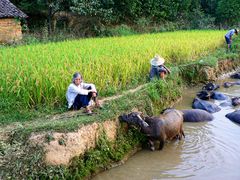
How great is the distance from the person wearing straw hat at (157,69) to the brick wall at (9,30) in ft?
26.8

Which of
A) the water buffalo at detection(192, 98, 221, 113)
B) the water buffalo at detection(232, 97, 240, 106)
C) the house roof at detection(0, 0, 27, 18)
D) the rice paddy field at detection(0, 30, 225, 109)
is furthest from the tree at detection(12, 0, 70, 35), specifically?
the water buffalo at detection(232, 97, 240, 106)

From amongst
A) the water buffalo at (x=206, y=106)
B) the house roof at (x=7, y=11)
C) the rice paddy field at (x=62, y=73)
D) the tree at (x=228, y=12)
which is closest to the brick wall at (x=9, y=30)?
the house roof at (x=7, y=11)

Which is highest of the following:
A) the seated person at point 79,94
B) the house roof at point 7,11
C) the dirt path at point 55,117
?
the house roof at point 7,11

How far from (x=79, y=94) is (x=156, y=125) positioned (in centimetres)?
120

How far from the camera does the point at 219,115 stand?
22.0 feet

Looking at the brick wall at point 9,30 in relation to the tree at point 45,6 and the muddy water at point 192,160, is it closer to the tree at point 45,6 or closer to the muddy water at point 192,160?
the tree at point 45,6

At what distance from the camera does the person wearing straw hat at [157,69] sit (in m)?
6.85

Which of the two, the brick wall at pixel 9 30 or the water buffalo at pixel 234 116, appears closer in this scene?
the water buffalo at pixel 234 116

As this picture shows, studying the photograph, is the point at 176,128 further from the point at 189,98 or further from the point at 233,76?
the point at 233,76

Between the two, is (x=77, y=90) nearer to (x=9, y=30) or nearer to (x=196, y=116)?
(x=196, y=116)

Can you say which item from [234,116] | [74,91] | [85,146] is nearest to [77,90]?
[74,91]

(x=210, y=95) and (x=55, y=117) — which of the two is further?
(x=210, y=95)

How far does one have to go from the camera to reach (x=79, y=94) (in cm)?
498

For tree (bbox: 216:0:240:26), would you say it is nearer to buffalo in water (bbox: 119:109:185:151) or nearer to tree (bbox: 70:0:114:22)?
tree (bbox: 70:0:114:22)
